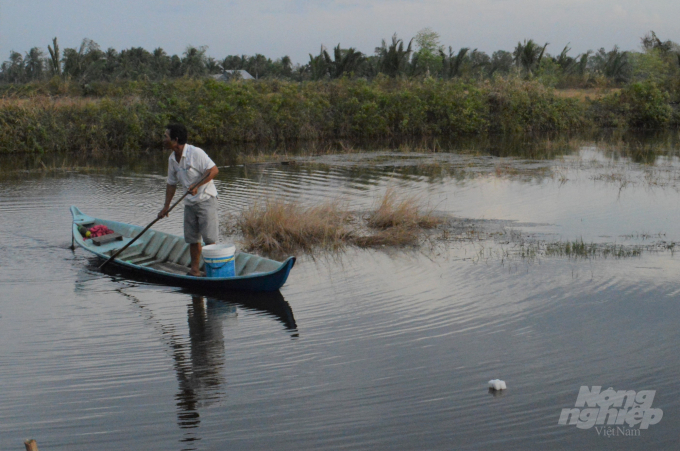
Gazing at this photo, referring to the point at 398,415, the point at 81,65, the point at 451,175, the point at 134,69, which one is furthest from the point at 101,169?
the point at 134,69

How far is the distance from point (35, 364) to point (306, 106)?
25.5 m

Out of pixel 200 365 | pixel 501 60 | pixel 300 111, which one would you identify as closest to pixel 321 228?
pixel 200 365

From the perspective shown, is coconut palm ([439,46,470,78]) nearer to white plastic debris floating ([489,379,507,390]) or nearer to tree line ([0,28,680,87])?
tree line ([0,28,680,87])

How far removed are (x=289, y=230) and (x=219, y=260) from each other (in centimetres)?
277

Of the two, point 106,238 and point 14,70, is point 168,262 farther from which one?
point 14,70

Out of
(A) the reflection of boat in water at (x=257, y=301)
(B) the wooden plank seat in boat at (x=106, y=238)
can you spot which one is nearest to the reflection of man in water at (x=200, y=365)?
(A) the reflection of boat in water at (x=257, y=301)

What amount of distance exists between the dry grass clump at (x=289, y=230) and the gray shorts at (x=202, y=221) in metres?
1.93

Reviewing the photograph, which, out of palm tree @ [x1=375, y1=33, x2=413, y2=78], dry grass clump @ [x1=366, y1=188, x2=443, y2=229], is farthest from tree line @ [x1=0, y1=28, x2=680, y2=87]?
dry grass clump @ [x1=366, y1=188, x2=443, y2=229]

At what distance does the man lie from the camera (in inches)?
313

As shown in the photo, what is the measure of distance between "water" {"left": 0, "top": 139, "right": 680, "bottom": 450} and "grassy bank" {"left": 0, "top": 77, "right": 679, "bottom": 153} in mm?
15237

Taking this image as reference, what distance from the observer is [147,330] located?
22.4 ft

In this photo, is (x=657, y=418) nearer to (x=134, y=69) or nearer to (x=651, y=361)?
(x=651, y=361)

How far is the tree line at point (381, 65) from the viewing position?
4231cm

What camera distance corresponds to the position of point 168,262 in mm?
9305
